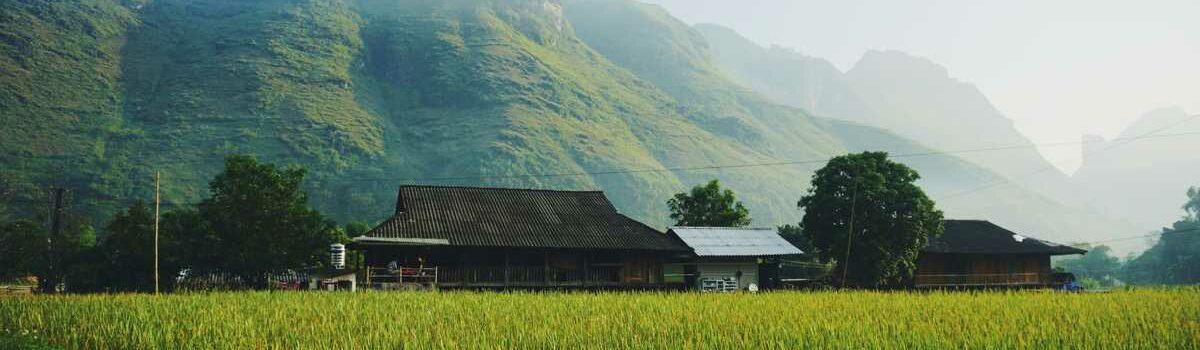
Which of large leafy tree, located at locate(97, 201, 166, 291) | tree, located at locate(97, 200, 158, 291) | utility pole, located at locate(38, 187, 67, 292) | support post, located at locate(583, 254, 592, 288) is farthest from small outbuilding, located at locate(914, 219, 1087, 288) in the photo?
utility pole, located at locate(38, 187, 67, 292)

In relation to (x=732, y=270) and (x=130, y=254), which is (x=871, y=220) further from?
(x=130, y=254)

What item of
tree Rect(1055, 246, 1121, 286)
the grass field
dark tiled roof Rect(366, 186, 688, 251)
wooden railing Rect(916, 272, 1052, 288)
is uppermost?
dark tiled roof Rect(366, 186, 688, 251)

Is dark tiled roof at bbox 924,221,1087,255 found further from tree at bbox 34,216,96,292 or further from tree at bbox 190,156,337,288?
tree at bbox 34,216,96,292

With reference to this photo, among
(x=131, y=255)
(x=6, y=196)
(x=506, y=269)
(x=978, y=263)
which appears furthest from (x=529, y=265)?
(x=6, y=196)

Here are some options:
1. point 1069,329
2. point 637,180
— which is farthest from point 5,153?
point 1069,329

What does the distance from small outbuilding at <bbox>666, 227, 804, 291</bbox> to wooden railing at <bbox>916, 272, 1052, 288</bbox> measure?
9470 mm

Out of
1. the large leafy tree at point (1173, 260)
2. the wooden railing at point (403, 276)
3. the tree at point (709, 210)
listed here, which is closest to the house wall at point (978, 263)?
the tree at point (709, 210)

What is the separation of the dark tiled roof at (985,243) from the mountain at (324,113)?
8246cm

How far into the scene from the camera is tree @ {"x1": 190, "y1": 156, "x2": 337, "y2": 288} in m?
31.8

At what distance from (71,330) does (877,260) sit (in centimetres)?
3109

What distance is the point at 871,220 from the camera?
3581 centimetres

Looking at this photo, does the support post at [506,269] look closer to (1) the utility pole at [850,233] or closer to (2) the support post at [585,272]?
(2) the support post at [585,272]

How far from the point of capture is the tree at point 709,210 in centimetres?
4325

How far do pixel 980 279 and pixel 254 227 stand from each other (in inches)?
1389
